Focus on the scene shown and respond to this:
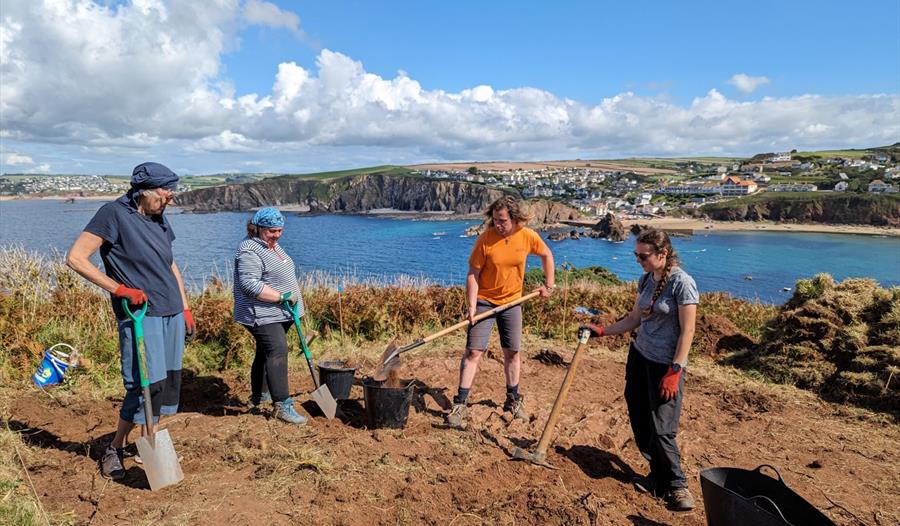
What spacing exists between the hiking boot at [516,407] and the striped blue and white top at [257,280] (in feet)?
7.10

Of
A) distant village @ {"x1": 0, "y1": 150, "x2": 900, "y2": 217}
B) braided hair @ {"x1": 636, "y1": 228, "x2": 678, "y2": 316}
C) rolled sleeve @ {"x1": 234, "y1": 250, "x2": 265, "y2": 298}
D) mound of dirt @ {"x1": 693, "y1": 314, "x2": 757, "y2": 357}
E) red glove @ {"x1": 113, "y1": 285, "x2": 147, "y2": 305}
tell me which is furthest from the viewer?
distant village @ {"x1": 0, "y1": 150, "x2": 900, "y2": 217}

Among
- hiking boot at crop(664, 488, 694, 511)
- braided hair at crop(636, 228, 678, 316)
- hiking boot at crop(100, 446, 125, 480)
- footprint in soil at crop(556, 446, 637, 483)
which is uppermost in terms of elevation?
braided hair at crop(636, 228, 678, 316)

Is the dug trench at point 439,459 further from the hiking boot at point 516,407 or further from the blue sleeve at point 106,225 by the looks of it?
the blue sleeve at point 106,225

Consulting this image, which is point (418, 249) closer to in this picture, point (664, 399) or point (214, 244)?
point (214, 244)

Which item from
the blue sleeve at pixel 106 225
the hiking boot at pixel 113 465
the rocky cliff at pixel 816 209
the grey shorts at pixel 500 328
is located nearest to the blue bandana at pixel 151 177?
the blue sleeve at pixel 106 225

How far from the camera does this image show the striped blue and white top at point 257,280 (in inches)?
170

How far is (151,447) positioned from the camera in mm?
3436

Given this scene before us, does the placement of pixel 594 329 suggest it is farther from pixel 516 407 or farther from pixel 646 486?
pixel 516 407

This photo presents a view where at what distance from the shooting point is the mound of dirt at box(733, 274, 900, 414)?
5.94m

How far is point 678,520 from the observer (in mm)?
3459

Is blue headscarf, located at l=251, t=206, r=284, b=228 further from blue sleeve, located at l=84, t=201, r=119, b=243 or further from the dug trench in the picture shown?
the dug trench

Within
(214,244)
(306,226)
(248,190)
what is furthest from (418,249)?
(248,190)

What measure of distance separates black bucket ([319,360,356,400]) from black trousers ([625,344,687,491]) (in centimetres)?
265

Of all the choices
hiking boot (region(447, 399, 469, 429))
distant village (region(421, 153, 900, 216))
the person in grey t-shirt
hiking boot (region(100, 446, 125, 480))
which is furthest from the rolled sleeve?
distant village (region(421, 153, 900, 216))
